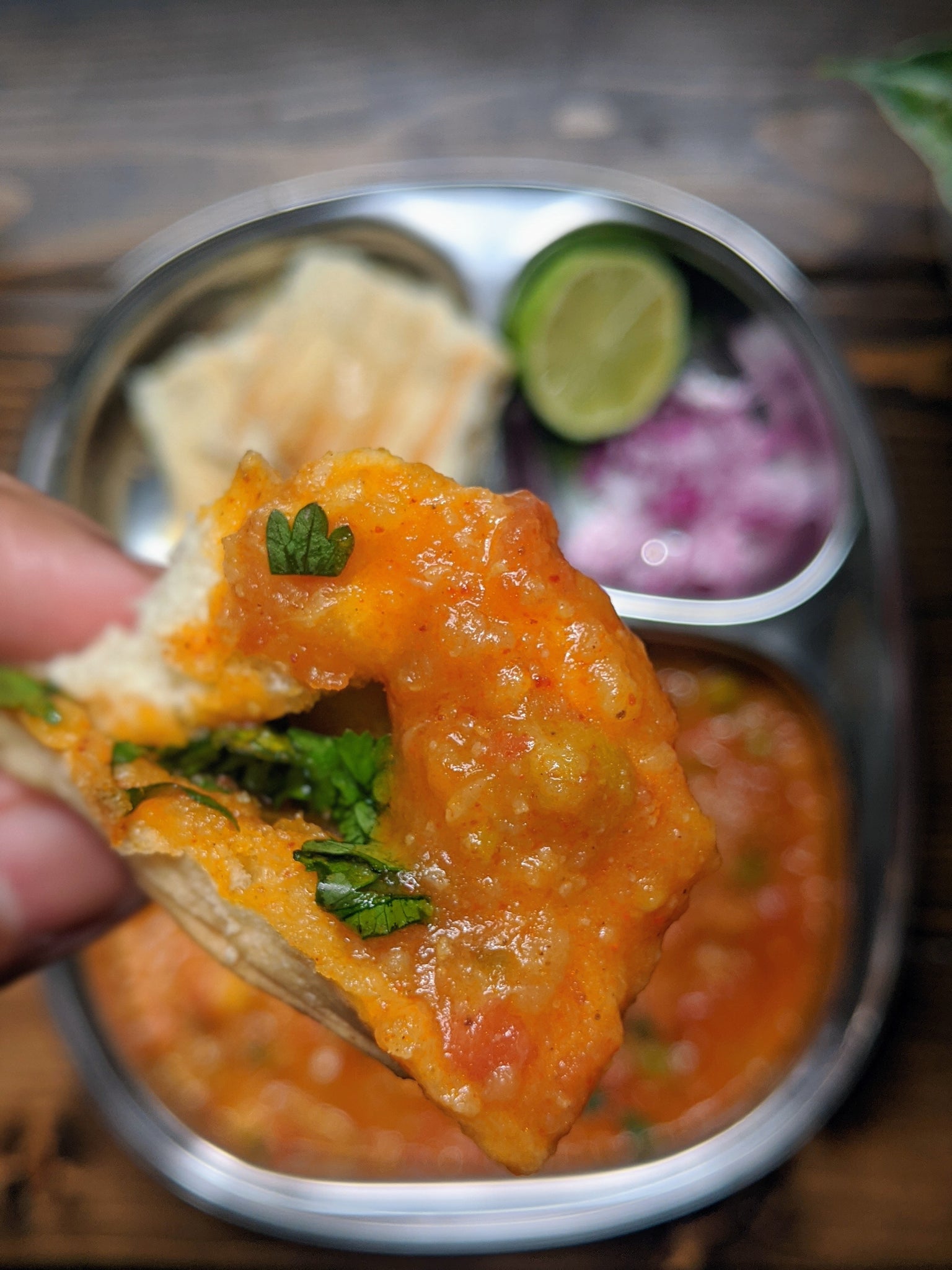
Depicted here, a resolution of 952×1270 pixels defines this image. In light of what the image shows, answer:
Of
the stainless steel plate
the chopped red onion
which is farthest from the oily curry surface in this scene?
the chopped red onion

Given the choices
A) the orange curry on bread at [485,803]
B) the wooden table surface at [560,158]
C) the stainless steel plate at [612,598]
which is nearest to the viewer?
the orange curry on bread at [485,803]

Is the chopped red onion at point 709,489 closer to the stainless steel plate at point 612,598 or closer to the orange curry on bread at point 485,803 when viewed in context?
the stainless steel plate at point 612,598

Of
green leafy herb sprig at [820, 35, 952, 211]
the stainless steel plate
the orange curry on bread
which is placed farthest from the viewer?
the stainless steel plate

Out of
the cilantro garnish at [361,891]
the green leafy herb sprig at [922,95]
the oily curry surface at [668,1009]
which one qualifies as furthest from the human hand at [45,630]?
the green leafy herb sprig at [922,95]

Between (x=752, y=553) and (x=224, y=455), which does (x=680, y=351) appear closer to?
(x=752, y=553)

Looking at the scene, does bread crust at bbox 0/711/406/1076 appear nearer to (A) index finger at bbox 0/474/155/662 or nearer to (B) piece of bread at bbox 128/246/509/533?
(A) index finger at bbox 0/474/155/662

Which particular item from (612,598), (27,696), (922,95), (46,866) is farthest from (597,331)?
(46,866)

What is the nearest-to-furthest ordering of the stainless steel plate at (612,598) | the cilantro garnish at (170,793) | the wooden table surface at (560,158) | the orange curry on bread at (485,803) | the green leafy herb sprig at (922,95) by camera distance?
the orange curry on bread at (485,803), the cilantro garnish at (170,793), the green leafy herb sprig at (922,95), the stainless steel plate at (612,598), the wooden table surface at (560,158)

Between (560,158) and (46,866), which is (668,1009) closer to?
(46,866)

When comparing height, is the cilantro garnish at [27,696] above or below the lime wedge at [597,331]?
below
